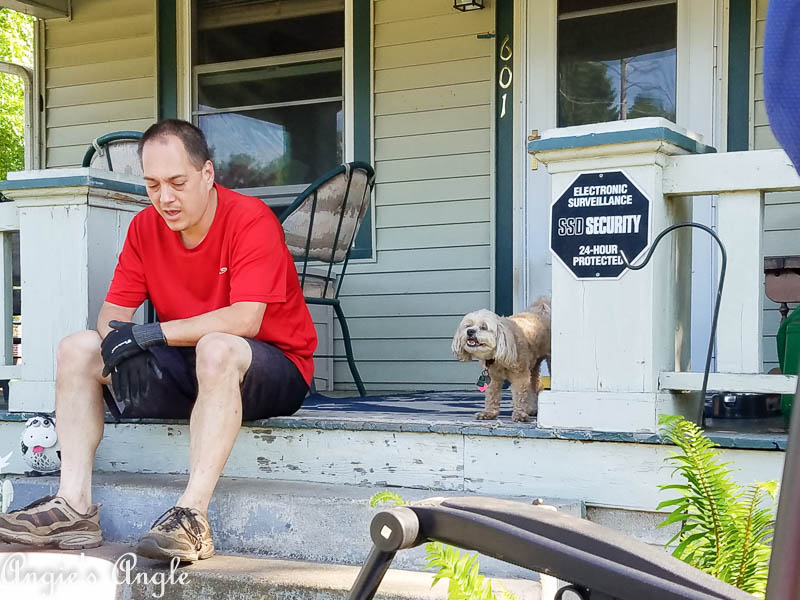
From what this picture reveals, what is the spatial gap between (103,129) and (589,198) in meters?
4.25

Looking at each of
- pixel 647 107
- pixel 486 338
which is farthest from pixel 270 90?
pixel 486 338

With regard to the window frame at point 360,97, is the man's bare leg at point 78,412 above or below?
below

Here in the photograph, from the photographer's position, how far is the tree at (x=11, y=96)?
53.9 ft

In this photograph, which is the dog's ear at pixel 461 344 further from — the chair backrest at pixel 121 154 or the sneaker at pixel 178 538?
the chair backrest at pixel 121 154

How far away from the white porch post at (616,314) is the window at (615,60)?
6.86ft

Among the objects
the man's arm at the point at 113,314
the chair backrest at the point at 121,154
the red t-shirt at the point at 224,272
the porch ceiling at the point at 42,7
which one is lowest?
the man's arm at the point at 113,314

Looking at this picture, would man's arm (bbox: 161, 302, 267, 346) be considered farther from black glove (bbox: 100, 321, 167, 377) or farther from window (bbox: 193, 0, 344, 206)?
window (bbox: 193, 0, 344, 206)

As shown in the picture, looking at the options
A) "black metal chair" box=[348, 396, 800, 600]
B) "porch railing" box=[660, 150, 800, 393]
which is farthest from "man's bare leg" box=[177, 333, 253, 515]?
"black metal chair" box=[348, 396, 800, 600]

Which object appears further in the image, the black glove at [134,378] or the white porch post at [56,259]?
the white porch post at [56,259]

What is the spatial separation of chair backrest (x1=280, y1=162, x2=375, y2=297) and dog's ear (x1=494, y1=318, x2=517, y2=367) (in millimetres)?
1271

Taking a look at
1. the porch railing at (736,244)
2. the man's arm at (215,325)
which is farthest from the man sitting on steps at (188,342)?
the porch railing at (736,244)

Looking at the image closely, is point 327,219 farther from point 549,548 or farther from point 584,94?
A: point 549,548

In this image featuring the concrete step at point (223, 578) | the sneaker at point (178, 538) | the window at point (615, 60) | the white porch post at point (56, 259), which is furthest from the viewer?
the window at point (615, 60)

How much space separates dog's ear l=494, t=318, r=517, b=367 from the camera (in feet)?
10.3
